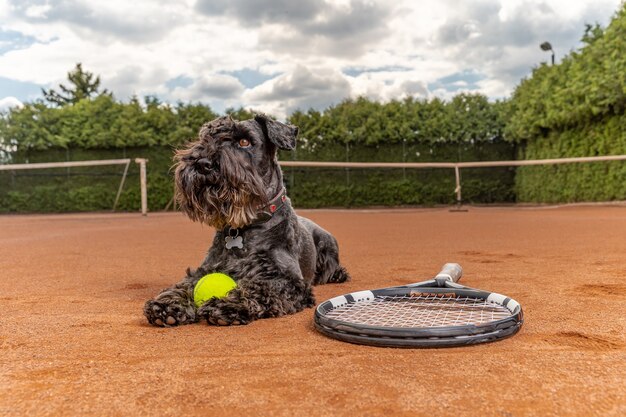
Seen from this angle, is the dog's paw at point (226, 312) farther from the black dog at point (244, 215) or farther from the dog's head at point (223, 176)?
the dog's head at point (223, 176)

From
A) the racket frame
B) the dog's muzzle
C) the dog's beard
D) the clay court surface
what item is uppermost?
the dog's muzzle

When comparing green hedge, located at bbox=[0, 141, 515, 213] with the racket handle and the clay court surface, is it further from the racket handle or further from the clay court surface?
the racket handle

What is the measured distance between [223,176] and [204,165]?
0.15m

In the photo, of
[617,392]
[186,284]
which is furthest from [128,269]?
[617,392]

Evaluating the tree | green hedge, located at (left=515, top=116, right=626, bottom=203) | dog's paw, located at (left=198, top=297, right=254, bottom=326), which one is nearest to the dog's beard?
dog's paw, located at (left=198, top=297, right=254, bottom=326)

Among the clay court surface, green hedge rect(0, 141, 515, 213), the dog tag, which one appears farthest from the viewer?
green hedge rect(0, 141, 515, 213)

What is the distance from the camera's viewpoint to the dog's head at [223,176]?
3664 millimetres

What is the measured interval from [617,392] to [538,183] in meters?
20.3

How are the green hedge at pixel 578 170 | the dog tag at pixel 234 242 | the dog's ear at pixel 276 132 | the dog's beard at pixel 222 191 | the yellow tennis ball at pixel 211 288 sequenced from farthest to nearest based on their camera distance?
the green hedge at pixel 578 170 → the dog's ear at pixel 276 132 → the dog tag at pixel 234 242 → the dog's beard at pixel 222 191 → the yellow tennis ball at pixel 211 288

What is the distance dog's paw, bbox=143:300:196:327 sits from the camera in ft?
10.7

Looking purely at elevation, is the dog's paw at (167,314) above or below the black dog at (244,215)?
below

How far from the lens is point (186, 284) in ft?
12.3

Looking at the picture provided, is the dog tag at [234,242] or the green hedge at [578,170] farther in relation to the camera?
the green hedge at [578,170]

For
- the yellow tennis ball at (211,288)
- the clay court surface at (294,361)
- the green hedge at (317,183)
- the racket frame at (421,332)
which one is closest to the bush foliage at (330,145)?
the green hedge at (317,183)
